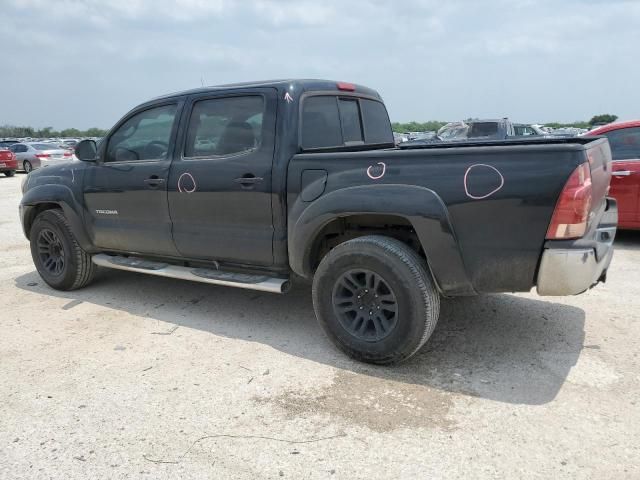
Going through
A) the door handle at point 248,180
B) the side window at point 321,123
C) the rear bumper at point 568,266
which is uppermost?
the side window at point 321,123

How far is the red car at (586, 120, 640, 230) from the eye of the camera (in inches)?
253

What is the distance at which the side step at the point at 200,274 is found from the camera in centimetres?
388

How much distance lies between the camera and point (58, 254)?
533 cm

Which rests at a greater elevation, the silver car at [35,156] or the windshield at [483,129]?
the windshield at [483,129]

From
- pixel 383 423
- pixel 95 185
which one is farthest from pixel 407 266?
pixel 95 185

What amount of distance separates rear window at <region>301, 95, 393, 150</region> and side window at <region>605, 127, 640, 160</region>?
11.0 feet

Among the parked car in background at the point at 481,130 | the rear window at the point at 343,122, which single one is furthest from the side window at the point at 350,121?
the parked car in background at the point at 481,130

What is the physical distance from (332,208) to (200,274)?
1433 mm

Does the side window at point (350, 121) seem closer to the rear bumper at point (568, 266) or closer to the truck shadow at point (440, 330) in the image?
the truck shadow at point (440, 330)

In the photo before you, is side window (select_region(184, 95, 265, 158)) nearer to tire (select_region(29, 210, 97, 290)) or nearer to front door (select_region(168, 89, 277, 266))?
front door (select_region(168, 89, 277, 266))

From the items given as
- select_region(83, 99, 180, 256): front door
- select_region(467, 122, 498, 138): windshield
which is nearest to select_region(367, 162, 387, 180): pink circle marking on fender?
select_region(83, 99, 180, 256): front door

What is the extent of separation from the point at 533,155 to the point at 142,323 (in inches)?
128

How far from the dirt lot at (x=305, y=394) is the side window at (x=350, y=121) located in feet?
4.93

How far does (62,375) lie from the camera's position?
3.50 m
